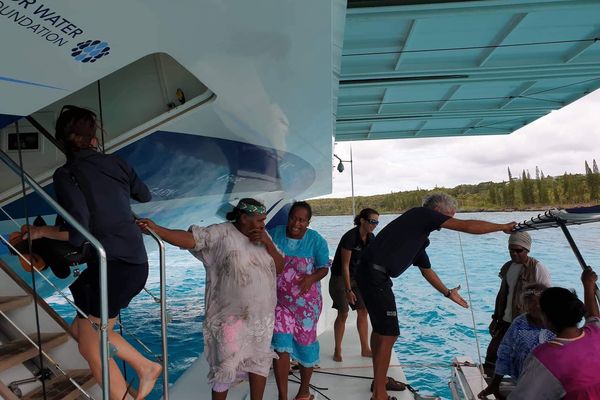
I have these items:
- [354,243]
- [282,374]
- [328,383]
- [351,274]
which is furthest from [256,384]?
[351,274]

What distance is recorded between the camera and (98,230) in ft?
6.32

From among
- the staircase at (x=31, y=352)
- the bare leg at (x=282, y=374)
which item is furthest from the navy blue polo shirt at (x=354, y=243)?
the staircase at (x=31, y=352)

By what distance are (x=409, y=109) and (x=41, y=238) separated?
7.11 m

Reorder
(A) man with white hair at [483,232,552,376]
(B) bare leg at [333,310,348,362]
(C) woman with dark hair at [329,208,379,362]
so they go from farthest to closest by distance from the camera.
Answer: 1. (B) bare leg at [333,310,348,362]
2. (C) woman with dark hair at [329,208,379,362]
3. (A) man with white hair at [483,232,552,376]

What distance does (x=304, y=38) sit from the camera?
9.07ft

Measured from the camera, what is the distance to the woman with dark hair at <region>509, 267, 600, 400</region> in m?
1.68

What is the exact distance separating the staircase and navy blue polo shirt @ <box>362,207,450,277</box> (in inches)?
70.4

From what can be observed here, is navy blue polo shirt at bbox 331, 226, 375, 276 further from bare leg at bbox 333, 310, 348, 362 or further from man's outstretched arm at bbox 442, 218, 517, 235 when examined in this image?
man's outstretched arm at bbox 442, 218, 517, 235

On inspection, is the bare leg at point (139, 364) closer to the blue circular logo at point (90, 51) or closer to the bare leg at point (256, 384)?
the bare leg at point (256, 384)

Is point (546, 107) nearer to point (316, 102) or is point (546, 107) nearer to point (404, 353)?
point (404, 353)

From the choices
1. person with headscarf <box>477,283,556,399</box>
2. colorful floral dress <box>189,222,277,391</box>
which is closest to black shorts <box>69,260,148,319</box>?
colorful floral dress <box>189,222,277,391</box>

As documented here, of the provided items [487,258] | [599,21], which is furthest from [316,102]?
[487,258]

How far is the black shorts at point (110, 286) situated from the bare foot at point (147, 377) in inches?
11.5

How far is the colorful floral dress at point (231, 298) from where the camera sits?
7.89 feet
